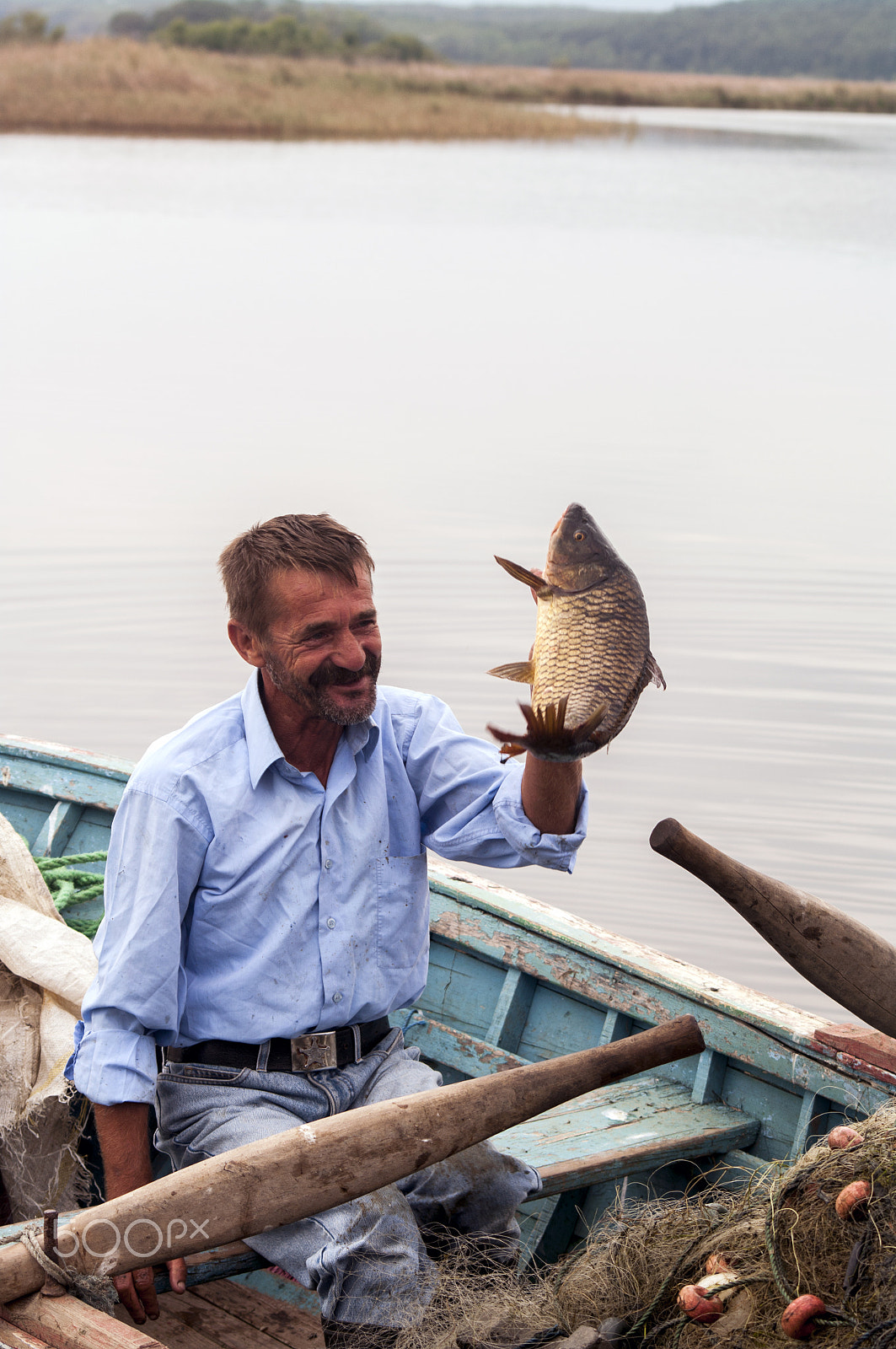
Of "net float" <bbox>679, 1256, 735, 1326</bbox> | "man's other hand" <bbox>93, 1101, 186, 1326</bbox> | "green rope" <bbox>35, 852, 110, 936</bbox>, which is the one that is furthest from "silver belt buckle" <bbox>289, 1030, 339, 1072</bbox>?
"green rope" <bbox>35, 852, 110, 936</bbox>

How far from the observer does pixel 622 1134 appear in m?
3.02

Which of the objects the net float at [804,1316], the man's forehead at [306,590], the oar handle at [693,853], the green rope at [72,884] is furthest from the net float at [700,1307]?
the green rope at [72,884]

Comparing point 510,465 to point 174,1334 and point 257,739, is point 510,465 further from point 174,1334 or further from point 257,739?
point 174,1334

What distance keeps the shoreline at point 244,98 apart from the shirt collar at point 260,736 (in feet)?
102

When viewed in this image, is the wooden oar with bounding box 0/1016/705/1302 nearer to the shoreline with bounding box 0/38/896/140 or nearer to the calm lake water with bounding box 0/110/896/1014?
the calm lake water with bounding box 0/110/896/1014

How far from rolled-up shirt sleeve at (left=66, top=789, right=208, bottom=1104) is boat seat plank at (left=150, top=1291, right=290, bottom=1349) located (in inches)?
27.7

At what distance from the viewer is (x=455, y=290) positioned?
1933 cm

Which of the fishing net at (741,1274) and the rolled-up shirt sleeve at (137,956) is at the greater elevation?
the rolled-up shirt sleeve at (137,956)

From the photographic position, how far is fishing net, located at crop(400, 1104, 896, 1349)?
2.03 meters

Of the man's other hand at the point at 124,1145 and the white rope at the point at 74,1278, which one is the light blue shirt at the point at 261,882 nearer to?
the man's other hand at the point at 124,1145

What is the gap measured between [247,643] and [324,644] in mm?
183

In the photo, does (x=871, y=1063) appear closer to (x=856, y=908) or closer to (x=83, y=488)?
(x=856, y=908)

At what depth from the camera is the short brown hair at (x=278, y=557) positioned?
244 centimetres

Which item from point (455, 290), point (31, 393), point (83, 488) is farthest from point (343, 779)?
point (455, 290)
